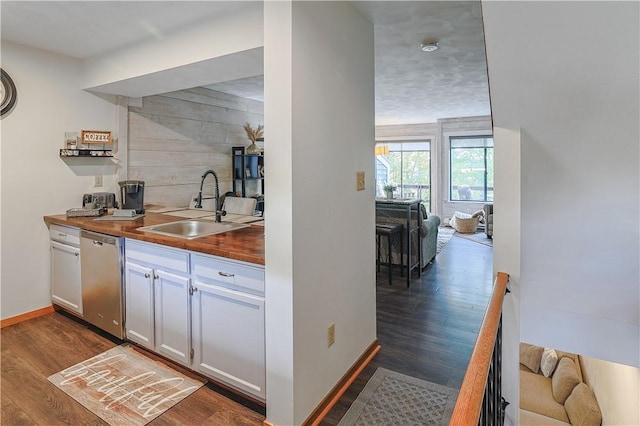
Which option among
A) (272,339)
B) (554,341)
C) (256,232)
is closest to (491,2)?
(272,339)

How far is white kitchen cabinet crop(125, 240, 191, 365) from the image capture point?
2.29m

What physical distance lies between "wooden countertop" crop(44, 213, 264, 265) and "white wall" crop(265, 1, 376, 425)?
0.86ft

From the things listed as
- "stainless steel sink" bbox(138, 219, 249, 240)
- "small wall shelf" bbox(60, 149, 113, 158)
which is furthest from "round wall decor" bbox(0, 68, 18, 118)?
"stainless steel sink" bbox(138, 219, 249, 240)

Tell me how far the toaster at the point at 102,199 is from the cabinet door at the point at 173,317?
1.61 m

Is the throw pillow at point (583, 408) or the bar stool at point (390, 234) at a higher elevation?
the bar stool at point (390, 234)

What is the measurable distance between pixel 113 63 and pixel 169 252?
1958 millimetres

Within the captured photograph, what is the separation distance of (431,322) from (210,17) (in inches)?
120

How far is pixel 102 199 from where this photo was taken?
3.56 meters

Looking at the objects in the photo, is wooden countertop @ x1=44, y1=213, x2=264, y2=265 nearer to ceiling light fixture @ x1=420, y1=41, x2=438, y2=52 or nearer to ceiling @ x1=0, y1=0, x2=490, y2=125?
ceiling @ x1=0, y1=0, x2=490, y2=125

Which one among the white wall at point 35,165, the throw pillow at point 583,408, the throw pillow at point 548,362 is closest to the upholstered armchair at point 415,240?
the throw pillow at point 548,362

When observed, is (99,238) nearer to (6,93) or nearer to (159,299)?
(159,299)

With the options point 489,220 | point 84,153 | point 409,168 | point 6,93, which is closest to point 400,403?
point 84,153

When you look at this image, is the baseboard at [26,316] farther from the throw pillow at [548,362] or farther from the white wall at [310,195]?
the throw pillow at [548,362]

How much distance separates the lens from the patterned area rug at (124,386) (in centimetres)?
204
